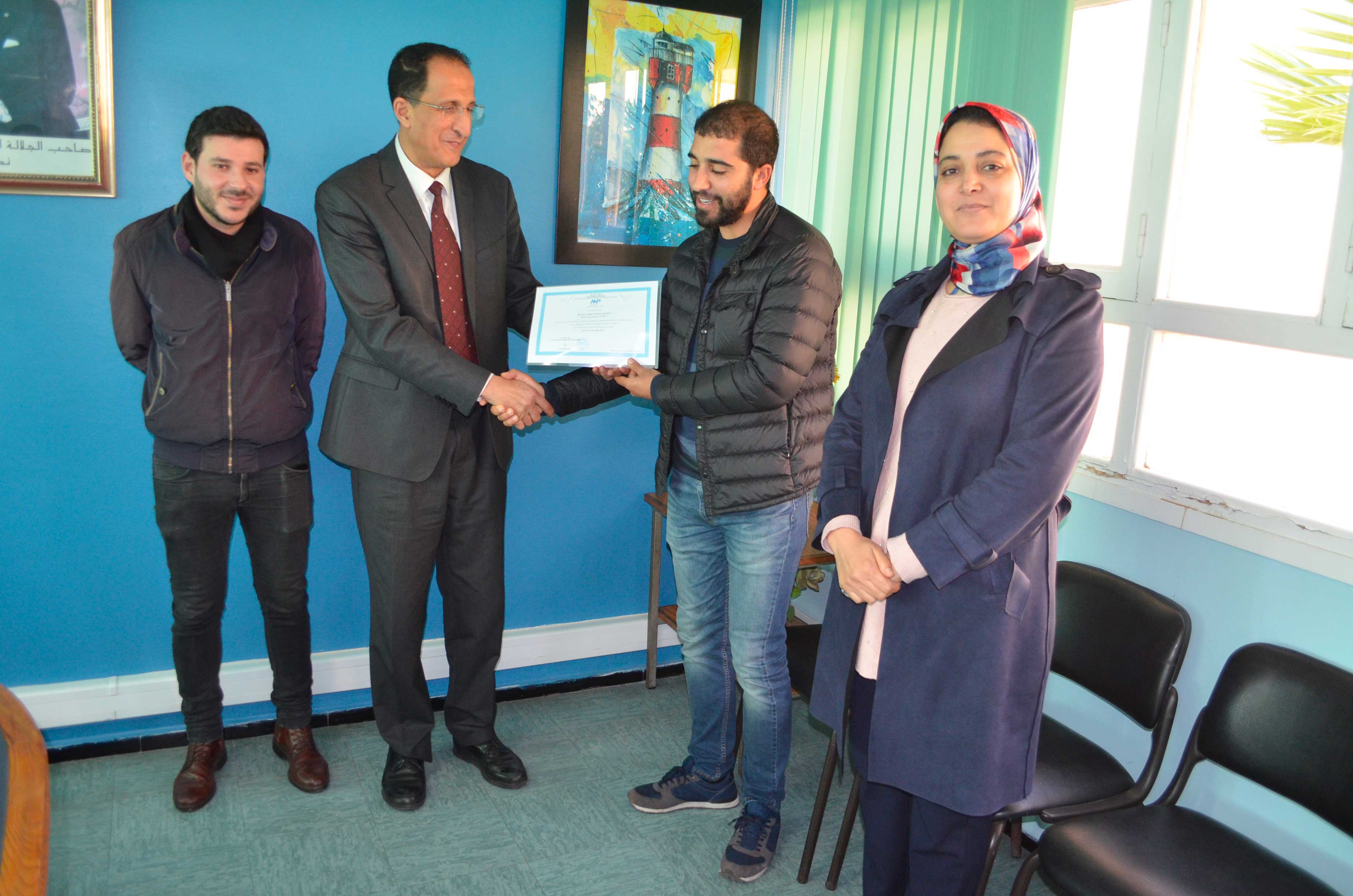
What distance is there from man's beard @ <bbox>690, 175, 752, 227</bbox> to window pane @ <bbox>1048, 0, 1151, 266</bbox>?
2.46ft

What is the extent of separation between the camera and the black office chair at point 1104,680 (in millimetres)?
1942

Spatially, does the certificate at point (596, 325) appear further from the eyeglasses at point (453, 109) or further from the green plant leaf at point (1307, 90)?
the green plant leaf at point (1307, 90)

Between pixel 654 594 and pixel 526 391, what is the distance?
1.18 meters

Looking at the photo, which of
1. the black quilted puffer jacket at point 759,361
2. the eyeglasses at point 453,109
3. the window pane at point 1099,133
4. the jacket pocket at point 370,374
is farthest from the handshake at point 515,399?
the window pane at point 1099,133

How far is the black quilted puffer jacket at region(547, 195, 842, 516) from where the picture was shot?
215 cm

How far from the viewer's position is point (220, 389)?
7.89 ft

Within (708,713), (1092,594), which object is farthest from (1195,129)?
(708,713)

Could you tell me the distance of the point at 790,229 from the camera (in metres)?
2.22

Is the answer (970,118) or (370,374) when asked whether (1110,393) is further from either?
(370,374)

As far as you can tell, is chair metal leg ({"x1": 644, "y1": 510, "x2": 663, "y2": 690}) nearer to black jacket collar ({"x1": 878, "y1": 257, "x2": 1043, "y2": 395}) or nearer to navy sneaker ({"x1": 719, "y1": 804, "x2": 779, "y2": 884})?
navy sneaker ({"x1": 719, "y1": 804, "x2": 779, "y2": 884})

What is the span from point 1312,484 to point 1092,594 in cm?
51

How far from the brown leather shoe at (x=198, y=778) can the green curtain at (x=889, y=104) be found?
2229 mm

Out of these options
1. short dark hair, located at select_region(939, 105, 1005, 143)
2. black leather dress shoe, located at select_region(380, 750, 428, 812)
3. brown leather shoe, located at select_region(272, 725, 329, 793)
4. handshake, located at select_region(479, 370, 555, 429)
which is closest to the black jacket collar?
short dark hair, located at select_region(939, 105, 1005, 143)

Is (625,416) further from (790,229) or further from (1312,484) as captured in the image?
(1312,484)
